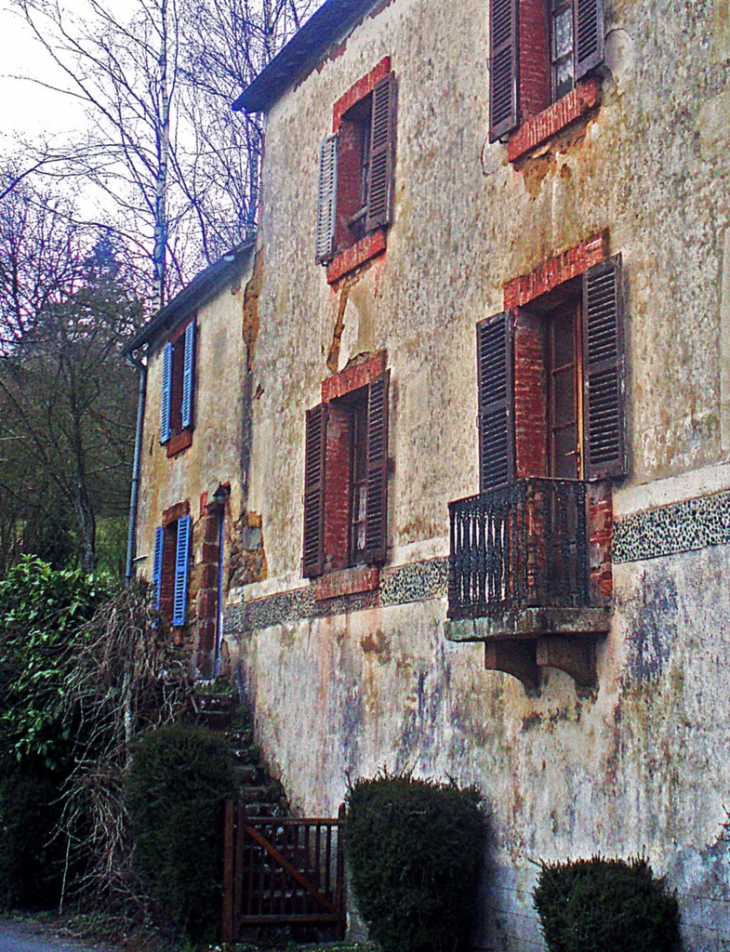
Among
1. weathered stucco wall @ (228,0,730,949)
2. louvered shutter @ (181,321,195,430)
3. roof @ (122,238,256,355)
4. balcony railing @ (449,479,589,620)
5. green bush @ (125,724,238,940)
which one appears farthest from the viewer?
louvered shutter @ (181,321,195,430)

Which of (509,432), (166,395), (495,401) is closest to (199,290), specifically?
(166,395)

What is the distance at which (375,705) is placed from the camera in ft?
33.8

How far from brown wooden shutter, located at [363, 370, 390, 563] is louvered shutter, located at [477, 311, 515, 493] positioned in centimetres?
161

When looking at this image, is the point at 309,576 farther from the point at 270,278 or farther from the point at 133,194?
the point at 133,194

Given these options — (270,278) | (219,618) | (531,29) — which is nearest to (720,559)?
(531,29)

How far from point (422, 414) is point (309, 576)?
245 centimetres

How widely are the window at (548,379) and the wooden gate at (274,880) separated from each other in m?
3.32

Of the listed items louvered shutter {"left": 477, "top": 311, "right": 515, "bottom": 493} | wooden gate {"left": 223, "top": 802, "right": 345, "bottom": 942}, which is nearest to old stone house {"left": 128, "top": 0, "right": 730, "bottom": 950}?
louvered shutter {"left": 477, "top": 311, "right": 515, "bottom": 493}

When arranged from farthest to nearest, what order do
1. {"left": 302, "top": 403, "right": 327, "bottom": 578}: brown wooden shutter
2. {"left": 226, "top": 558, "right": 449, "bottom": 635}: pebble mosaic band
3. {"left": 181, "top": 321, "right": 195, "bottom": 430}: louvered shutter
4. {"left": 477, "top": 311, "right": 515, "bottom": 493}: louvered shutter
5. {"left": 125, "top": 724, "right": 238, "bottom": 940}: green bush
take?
{"left": 181, "top": 321, "right": 195, "bottom": 430}: louvered shutter < {"left": 302, "top": 403, "right": 327, "bottom": 578}: brown wooden shutter < {"left": 125, "top": 724, "right": 238, "bottom": 940}: green bush < {"left": 226, "top": 558, "right": 449, "bottom": 635}: pebble mosaic band < {"left": 477, "top": 311, "right": 515, "bottom": 493}: louvered shutter

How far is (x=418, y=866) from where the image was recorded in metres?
8.12

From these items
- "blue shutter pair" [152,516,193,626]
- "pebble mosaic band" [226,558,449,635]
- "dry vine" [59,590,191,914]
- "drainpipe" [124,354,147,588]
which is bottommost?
"dry vine" [59,590,191,914]

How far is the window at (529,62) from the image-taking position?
9008 mm

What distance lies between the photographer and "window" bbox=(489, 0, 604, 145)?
29.6 ft

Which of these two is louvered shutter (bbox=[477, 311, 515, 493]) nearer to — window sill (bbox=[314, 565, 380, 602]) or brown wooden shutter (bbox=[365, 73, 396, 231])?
window sill (bbox=[314, 565, 380, 602])
